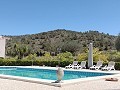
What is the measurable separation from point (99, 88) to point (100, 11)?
16647mm

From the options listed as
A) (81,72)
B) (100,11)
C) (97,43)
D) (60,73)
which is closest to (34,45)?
(97,43)

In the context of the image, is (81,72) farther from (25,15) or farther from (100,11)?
(25,15)

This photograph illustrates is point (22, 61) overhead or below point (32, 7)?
below

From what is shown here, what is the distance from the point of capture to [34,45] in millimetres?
59469

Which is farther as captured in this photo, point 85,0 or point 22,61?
point 22,61

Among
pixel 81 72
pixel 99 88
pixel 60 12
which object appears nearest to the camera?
pixel 99 88

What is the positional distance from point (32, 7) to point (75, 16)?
580 cm

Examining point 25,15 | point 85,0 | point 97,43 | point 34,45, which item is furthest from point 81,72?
point 34,45

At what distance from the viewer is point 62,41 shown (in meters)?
60.6

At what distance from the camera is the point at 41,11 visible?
31.1 metres

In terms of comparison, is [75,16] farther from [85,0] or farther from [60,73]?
[60,73]

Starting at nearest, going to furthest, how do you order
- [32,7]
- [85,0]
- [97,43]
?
[85,0] < [32,7] < [97,43]

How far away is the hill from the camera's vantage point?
53.3m

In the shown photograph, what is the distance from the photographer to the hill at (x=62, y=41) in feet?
175
